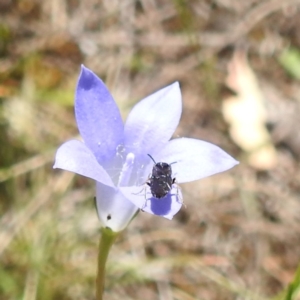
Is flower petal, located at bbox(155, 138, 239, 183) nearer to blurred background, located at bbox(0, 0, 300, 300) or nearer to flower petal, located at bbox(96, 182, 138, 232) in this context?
flower petal, located at bbox(96, 182, 138, 232)

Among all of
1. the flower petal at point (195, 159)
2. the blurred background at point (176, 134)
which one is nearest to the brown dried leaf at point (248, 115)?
the blurred background at point (176, 134)

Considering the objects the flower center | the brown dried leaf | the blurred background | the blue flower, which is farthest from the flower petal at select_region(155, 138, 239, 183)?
the brown dried leaf

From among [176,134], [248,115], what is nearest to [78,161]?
[176,134]

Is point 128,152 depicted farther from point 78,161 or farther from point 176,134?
point 176,134

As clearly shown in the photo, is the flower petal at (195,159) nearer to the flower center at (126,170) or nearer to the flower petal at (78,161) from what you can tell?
the flower center at (126,170)

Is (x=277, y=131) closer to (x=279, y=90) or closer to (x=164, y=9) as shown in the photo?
(x=279, y=90)

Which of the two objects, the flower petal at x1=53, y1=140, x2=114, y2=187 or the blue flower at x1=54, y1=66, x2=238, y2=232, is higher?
the flower petal at x1=53, y1=140, x2=114, y2=187


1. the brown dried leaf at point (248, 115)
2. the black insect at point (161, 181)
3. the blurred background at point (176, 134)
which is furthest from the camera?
the brown dried leaf at point (248, 115)
